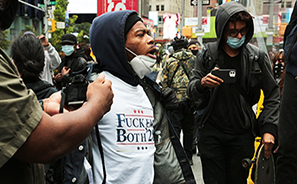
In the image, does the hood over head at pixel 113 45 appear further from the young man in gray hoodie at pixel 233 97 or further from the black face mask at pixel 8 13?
the black face mask at pixel 8 13

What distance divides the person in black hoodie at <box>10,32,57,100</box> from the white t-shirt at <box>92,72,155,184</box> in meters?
0.90

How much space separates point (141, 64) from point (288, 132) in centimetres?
120

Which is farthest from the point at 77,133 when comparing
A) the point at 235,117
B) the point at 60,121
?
the point at 235,117

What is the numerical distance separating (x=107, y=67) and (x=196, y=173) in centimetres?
391

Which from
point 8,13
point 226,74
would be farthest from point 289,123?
point 8,13

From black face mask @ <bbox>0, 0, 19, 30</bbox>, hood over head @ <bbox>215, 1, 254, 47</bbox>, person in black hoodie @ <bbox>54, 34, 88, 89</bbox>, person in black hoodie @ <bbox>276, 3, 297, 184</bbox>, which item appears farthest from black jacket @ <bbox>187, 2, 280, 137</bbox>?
person in black hoodie @ <bbox>54, 34, 88, 89</bbox>

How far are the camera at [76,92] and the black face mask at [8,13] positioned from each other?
358 millimetres

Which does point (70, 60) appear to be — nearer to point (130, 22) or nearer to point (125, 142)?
point (130, 22)

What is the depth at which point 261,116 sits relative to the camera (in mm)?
3566

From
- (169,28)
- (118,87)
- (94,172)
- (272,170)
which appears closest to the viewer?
(94,172)

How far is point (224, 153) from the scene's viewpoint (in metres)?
3.65

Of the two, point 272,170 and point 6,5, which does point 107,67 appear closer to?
point 6,5

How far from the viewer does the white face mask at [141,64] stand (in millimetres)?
2645

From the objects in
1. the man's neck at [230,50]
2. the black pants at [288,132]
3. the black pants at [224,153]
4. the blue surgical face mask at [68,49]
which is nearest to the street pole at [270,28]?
the blue surgical face mask at [68,49]
